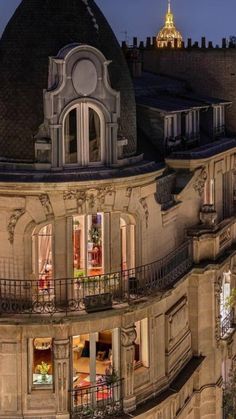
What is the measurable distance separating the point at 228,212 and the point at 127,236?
14.3 m

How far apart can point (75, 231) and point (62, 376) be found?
5.23m

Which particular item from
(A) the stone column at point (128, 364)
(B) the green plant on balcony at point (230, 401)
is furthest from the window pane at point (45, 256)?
(B) the green plant on balcony at point (230, 401)

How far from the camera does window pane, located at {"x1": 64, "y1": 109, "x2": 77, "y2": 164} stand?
101 feet

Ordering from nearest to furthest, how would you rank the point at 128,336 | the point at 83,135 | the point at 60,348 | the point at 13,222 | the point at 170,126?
1. the point at 13,222
2. the point at 60,348
3. the point at 83,135
4. the point at 128,336
5. the point at 170,126

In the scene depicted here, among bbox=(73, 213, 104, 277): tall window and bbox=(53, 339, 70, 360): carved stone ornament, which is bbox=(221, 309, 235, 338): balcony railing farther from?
bbox=(53, 339, 70, 360): carved stone ornament

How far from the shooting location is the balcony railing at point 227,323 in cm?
4289

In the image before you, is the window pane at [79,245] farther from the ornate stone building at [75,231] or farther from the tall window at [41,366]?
the tall window at [41,366]

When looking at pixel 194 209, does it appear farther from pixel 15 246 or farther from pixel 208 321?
pixel 15 246

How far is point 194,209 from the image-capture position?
130 feet

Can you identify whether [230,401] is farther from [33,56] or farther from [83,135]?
[33,56]

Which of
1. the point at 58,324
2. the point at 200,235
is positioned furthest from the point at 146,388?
Result: the point at 200,235

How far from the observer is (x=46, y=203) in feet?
99.6

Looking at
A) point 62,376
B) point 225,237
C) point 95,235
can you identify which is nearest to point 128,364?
point 62,376

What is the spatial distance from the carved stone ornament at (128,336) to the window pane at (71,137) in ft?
21.3
